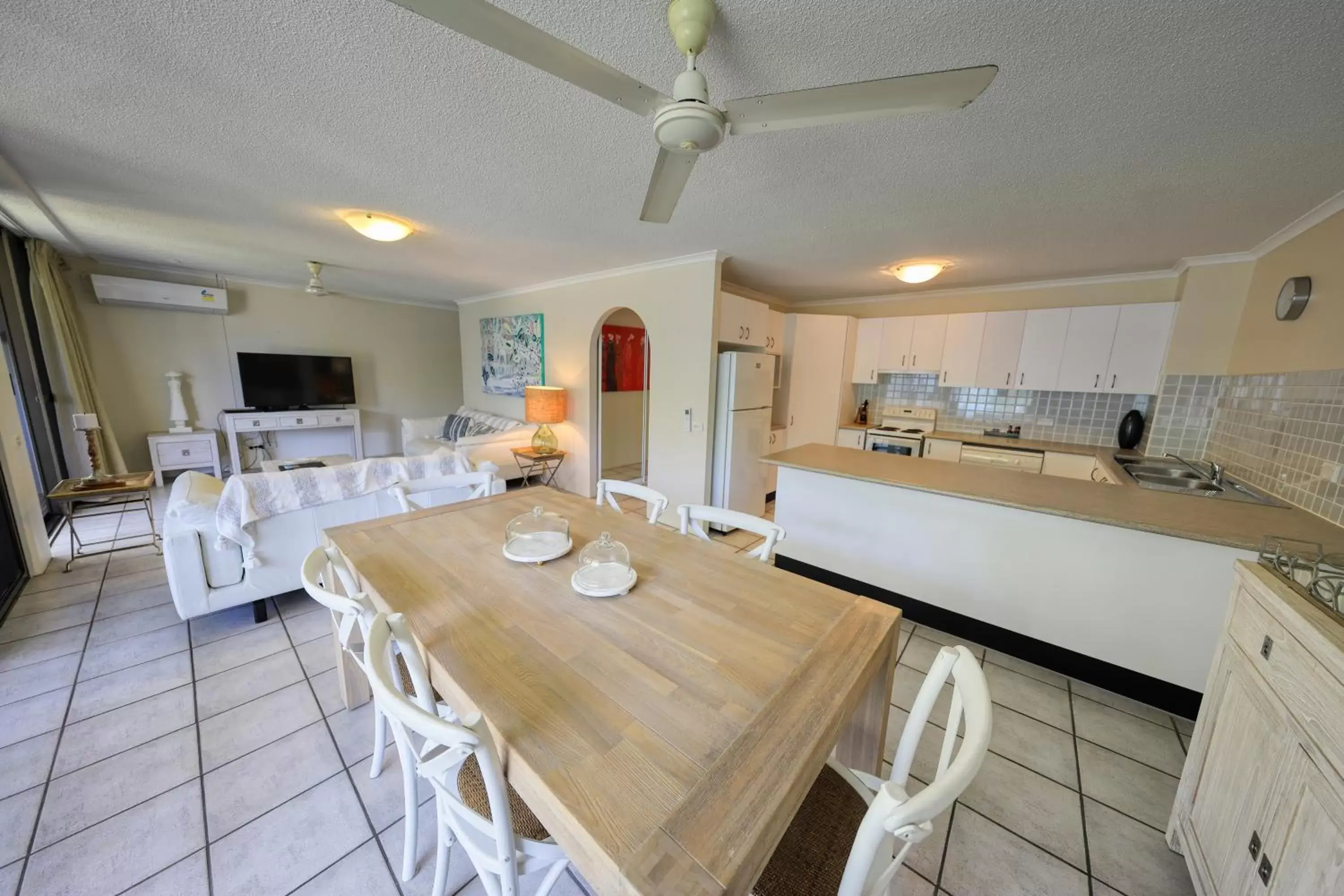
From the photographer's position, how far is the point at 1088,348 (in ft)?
11.3

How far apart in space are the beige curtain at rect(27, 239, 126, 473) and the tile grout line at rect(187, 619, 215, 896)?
11.3ft

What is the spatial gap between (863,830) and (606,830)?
13.8 inches

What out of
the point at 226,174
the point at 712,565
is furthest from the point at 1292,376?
the point at 226,174

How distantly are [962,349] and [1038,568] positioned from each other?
102 inches

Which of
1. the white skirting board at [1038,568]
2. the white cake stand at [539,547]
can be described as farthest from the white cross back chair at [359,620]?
the white skirting board at [1038,568]

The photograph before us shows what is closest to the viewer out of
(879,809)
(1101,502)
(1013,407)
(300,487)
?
(879,809)

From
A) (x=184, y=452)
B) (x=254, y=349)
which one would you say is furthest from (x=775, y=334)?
(x=184, y=452)

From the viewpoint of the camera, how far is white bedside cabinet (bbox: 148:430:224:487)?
14.7 ft

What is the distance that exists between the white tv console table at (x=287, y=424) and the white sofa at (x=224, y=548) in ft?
9.15

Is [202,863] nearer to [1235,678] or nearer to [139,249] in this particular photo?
[1235,678]

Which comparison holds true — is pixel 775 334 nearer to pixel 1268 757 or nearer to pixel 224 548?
pixel 1268 757

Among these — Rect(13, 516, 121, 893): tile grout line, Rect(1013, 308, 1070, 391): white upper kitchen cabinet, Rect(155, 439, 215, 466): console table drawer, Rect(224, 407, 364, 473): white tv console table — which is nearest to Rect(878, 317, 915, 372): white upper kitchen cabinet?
Rect(1013, 308, 1070, 391): white upper kitchen cabinet

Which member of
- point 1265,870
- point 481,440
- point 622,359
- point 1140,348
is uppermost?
point 1140,348

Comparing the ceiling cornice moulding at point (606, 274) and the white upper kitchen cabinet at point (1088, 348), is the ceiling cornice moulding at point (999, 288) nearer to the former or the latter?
the white upper kitchen cabinet at point (1088, 348)
